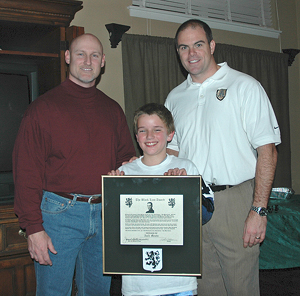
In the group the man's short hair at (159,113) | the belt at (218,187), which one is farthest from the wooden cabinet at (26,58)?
the belt at (218,187)

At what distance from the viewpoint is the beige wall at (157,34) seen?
150 inches

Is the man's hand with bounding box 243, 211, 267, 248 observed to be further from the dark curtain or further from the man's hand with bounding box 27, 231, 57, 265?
the dark curtain

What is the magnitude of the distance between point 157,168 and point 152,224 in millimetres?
311

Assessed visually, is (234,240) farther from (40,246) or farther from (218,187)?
(40,246)

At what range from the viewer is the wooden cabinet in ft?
7.71

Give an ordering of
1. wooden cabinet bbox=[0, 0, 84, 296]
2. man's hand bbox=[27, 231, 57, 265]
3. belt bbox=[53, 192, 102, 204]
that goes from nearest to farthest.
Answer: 1. man's hand bbox=[27, 231, 57, 265]
2. belt bbox=[53, 192, 102, 204]
3. wooden cabinet bbox=[0, 0, 84, 296]

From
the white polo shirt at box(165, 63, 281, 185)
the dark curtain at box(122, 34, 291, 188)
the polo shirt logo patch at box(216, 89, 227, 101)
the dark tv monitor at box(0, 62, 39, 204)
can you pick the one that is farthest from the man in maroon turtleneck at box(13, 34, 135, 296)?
the dark curtain at box(122, 34, 291, 188)

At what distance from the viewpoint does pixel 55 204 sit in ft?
6.06

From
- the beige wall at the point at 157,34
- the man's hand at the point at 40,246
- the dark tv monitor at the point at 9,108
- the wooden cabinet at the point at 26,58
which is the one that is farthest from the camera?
the beige wall at the point at 157,34

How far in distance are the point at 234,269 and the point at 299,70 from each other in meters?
4.57

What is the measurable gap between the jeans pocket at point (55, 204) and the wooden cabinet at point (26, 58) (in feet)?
2.13

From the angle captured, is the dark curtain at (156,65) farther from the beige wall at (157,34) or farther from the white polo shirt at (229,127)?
the white polo shirt at (229,127)

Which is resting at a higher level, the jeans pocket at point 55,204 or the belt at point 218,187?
the belt at point 218,187

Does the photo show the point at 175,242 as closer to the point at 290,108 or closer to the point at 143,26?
the point at 143,26
